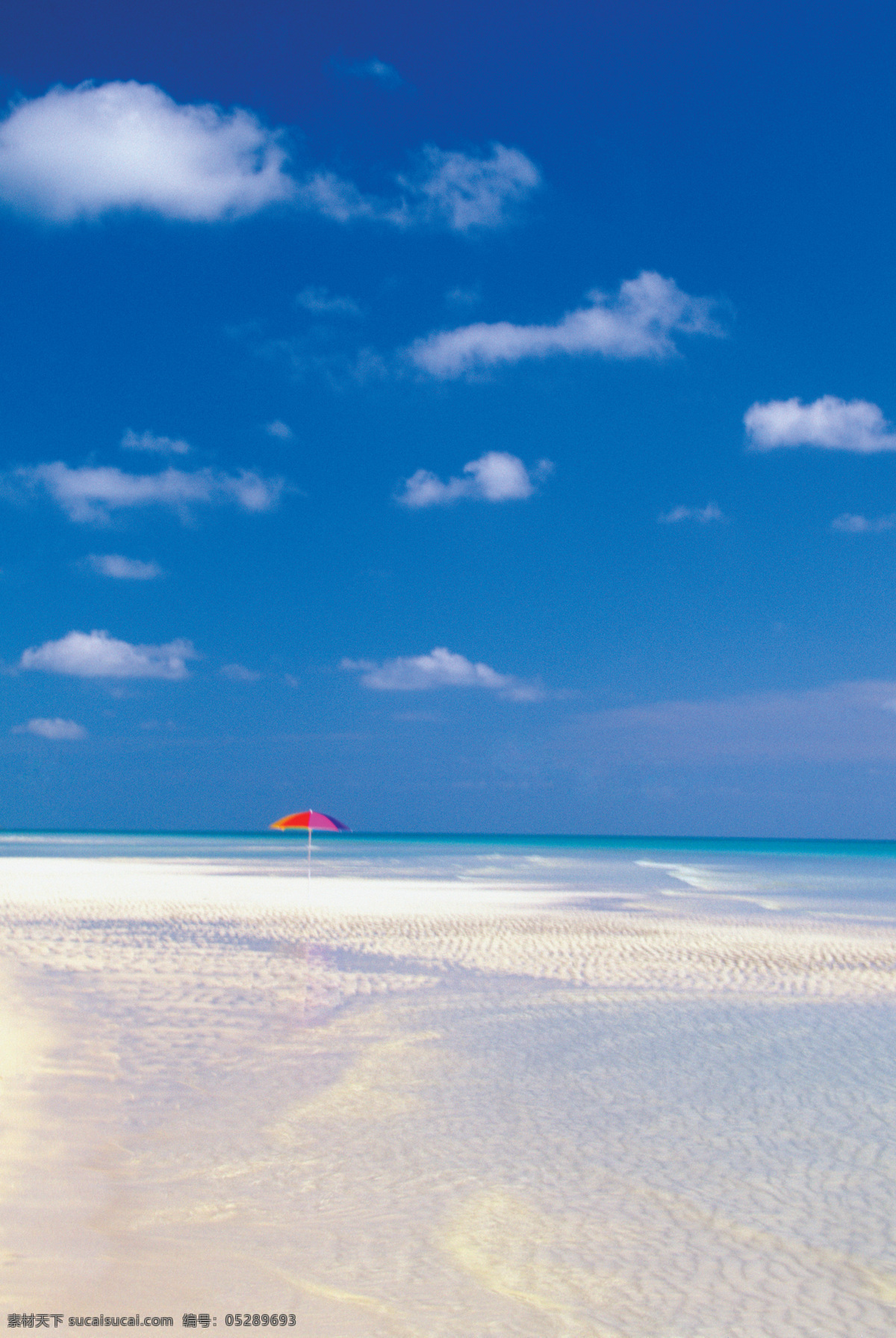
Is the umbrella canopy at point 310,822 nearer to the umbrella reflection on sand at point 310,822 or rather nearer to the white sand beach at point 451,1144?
the umbrella reflection on sand at point 310,822

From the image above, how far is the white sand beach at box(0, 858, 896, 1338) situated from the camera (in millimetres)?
6109

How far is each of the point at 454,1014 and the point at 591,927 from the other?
12.2 m

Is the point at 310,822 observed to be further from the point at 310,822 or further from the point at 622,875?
the point at 622,875

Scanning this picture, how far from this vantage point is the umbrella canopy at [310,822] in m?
32.4

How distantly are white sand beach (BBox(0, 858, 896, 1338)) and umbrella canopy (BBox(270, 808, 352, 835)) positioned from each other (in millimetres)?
13092

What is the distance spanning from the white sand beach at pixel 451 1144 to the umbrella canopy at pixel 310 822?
43.0 feet

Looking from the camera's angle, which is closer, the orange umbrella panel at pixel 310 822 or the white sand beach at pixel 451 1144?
the white sand beach at pixel 451 1144

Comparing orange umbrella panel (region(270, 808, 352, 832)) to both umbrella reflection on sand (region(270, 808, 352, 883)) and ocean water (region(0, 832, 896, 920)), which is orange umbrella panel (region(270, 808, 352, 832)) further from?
ocean water (region(0, 832, 896, 920))

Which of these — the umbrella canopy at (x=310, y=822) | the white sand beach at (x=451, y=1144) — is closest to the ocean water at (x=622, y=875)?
the umbrella canopy at (x=310, y=822)

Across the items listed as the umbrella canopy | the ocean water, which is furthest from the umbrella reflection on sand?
the ocean water

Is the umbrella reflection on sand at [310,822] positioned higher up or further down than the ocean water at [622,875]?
higher up

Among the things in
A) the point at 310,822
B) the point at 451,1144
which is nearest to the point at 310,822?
the point at 310,822

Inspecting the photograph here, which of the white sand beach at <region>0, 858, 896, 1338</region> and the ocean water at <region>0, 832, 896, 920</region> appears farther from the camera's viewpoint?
the ocean water at <region>0, 832, 896, 920</region>

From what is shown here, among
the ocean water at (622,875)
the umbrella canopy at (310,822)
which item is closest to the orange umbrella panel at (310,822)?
the umbrella canopy at (310,822)
